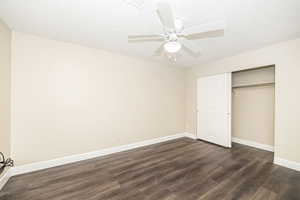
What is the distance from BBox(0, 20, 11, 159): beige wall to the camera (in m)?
1.79

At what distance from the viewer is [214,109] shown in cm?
362

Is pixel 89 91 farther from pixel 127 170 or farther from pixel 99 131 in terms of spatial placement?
pixel 127 170

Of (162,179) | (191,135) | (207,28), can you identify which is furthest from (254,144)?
(207,28)

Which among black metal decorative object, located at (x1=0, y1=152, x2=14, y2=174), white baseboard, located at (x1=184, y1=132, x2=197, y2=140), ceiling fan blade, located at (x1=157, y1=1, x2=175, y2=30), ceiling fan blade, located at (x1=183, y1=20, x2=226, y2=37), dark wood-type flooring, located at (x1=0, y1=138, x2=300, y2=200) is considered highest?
ceiling fan blade, located at (x1=157, y1=1, x2=175, y2=30)

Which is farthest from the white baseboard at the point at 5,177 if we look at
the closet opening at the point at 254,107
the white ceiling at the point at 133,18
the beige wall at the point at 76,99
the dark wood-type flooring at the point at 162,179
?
the closet opening at the point at 254,107

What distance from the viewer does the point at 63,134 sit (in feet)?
7.98

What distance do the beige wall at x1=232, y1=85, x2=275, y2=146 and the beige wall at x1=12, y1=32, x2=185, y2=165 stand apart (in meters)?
2.21

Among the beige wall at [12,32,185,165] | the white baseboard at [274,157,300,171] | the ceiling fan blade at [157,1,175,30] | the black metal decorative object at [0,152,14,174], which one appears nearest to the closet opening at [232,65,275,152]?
the white baseboard at [274,157,300,171]

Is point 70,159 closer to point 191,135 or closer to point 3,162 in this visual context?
point 3,162

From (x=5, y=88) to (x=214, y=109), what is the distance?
4361 mm

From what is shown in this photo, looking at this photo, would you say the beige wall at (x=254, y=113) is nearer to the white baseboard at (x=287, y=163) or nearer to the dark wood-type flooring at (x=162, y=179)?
the dark wood-type flooring at (x=162, y=179)

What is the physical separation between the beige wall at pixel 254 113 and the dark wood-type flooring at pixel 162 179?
0.56 meters

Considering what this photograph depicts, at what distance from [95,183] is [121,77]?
217cm

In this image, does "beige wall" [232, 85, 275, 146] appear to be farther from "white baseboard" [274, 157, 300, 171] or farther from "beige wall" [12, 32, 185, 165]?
"beige wall" [12, 32, 185, 165]
